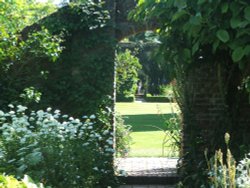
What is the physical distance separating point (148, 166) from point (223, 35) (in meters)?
5.07

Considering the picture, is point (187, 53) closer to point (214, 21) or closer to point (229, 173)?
point (214, 21)

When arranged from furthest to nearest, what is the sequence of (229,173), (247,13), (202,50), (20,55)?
1. (20,55)
2. (202,50)
3. (247,13)
4. (229,173)

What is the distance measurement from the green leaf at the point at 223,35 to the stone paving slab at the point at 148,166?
11.7ft

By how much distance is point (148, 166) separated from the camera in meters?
8.40

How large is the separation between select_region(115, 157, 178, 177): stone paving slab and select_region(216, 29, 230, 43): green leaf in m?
3.57

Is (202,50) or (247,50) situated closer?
(247,50)

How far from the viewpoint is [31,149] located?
15.5ft

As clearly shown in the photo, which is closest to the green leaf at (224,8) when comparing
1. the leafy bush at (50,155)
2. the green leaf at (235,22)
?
the green leaf at (235,22)

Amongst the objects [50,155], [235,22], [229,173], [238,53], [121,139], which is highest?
[235,22]

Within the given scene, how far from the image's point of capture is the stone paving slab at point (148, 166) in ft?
24.5

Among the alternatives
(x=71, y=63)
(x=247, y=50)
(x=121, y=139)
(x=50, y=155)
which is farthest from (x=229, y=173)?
(x=121, y=139)

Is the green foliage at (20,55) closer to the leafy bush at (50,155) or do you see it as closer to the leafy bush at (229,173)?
the leafy bush at (50,155)

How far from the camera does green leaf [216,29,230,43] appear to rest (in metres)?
3.65

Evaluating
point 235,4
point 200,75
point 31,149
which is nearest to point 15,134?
point 31,149
